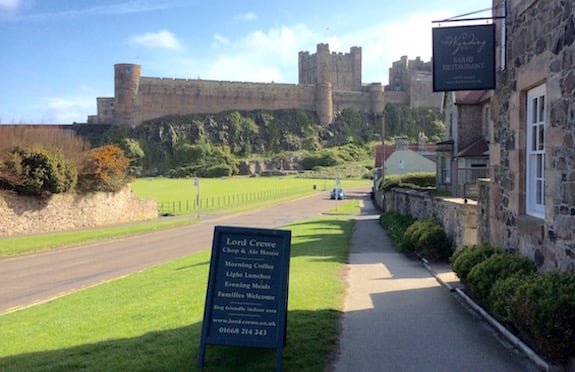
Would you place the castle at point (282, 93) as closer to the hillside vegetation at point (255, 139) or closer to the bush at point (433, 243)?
the hillside vegetation at point (255, 139)

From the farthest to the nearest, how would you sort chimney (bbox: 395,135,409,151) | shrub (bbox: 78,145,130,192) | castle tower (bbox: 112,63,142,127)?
castle tower (bbox: 112,63,142,127), chimney (bbox: 395,135,409,151), shrub (bbox: 78,145,130,192)

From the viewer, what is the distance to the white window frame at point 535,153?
8.04 metres

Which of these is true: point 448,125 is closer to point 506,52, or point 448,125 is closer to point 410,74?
point 506,52

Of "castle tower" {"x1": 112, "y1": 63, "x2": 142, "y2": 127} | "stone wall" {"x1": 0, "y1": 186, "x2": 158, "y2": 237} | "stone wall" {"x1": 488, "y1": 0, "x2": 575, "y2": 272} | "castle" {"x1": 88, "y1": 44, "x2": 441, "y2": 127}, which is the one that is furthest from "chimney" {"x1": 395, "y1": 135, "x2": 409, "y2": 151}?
"castle tower" {"x1": 112, "y1": 63, "x2": 142, "y2": 127}

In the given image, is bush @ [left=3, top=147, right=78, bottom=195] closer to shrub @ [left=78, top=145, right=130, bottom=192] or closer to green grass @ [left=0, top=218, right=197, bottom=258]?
shrub @ [left=78, top=145, right=130, bottom=192]

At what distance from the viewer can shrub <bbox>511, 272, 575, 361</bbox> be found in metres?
5.60

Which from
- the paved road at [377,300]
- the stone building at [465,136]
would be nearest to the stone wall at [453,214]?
the paved road at [377,300]

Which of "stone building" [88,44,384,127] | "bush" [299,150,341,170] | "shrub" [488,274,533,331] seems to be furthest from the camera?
"bush" [299,150,341,170]

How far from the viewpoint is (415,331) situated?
25.4 feet

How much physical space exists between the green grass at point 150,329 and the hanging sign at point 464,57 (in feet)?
14.6

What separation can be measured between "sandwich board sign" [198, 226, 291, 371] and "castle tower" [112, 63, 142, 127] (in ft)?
376

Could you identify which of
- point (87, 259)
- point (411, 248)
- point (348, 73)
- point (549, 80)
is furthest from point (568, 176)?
point (348, 73)

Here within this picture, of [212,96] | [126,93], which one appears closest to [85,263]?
[126,93]

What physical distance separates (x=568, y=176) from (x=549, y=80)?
4.65ft
